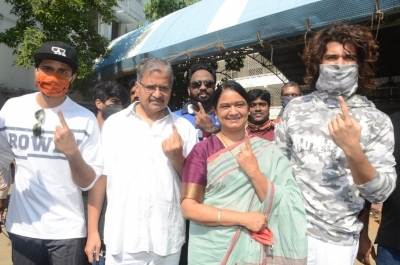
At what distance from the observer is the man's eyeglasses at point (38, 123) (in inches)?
79.7

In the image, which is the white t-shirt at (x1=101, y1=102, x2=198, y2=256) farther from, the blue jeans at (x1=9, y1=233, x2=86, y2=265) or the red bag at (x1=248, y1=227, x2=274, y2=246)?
the red bag at (x1=248, y1=227, x2=274, y2=246)

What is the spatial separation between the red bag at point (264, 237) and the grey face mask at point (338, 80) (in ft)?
2.56

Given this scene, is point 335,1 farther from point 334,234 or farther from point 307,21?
point 334,234

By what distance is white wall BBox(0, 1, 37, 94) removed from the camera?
Answer: 10.9m

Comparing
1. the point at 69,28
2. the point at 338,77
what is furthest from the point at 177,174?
the point at 69,28

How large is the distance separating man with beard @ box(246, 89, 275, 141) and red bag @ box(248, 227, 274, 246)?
191 cm

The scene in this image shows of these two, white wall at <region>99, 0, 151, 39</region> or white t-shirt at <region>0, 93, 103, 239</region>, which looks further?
white wall at <region>99, 0, 151, 39</region>

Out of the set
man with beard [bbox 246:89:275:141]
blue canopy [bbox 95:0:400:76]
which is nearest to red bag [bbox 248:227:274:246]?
man with beard [bbox 246:89:275:141]

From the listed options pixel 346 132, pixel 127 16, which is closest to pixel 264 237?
pixel 346 132

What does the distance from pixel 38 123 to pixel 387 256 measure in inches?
80.4

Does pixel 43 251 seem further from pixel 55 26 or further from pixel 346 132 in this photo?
pixel 55 26

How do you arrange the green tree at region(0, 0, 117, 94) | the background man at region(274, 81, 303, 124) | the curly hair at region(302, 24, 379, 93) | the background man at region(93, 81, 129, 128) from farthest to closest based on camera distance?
the green tree at region(0, 0, 117, 94) → the background man at region(274, 81, 303, 124) → the background man at region(93, 81, 129, 128) → the curly hair at region(302, 24, 379, 93)

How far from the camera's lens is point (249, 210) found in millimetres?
1915

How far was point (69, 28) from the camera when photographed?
8219mm
